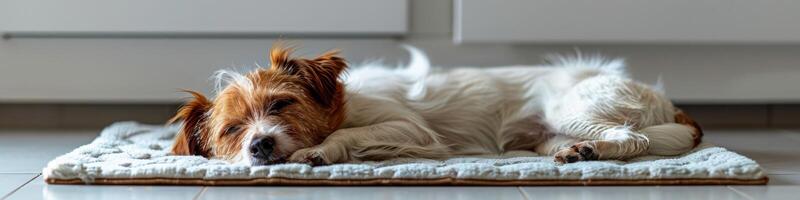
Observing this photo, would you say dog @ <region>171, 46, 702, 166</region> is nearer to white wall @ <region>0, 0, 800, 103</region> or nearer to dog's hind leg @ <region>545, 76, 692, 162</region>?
dog's hind leg @ <region>545, 76, 692, 162</region>

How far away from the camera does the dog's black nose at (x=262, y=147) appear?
2.39 meters

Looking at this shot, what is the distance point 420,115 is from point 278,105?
0.49m

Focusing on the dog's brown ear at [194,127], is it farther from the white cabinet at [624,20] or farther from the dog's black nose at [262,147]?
the white cabinet at [624,20]

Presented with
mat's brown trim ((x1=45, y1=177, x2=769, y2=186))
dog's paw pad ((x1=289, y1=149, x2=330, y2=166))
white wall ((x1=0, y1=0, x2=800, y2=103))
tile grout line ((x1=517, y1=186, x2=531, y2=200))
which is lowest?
tile grout line ((x1=517, y1=186, x2=531, y2=200))

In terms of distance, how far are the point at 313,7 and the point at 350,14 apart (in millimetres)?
122

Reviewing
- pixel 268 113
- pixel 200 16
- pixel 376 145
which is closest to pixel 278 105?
pixel 268 113

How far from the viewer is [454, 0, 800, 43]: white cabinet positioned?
3494 mm

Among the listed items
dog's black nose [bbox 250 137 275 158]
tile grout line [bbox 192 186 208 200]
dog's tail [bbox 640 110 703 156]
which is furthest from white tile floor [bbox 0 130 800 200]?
A: dog's tail [bbox 640 110 703 156]

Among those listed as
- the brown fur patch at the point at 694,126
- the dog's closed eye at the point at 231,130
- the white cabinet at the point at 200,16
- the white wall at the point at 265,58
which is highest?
the white cabinet at the point at 200,16

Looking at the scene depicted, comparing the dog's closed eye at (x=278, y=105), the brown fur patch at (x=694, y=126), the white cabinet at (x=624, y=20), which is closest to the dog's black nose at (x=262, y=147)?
the dog's closed eye at (x=278, y=105)

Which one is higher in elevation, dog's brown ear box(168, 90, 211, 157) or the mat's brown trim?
dog's brown ear box(168, 90, 211, 157)

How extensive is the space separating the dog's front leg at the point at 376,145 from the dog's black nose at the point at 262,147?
60mm

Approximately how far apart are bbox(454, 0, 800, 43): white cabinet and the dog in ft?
1.29

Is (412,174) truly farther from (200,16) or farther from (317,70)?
(200,16)
